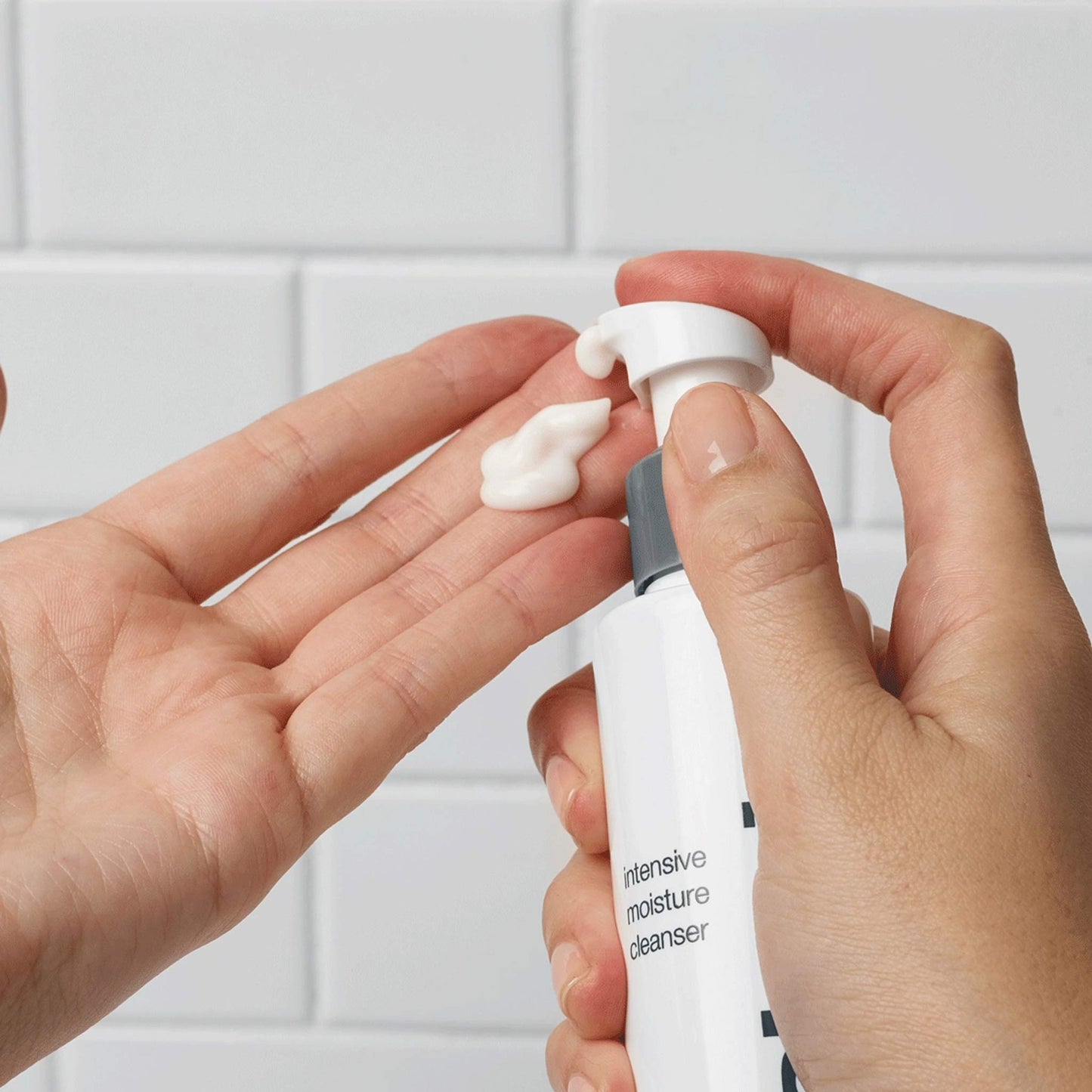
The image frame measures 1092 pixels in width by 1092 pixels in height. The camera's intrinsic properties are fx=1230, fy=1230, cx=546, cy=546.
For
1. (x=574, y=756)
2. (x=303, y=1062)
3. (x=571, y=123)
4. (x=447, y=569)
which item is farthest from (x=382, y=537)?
(x=303, y=1062)

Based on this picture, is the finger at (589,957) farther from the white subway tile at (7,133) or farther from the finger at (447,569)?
the white subway tile at (7,133)

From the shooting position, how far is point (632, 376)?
493mm

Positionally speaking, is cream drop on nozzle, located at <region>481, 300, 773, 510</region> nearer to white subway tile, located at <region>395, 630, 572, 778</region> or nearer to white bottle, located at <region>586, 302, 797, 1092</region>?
white bottle, located at <region>586, 302, 797, 1092</region>

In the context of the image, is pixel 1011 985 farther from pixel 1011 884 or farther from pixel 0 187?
pixel 0 187

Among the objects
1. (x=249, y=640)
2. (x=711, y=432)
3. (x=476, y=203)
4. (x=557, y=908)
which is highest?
(x=476, y=203)

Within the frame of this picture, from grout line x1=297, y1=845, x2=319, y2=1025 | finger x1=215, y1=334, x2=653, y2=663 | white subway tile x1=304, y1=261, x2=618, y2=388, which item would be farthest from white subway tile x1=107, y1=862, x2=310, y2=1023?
white subway tile x1=304, y1=261, x2=618, y2=388

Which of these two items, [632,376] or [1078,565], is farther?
[1078,565]

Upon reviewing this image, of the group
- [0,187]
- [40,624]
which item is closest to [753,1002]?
[40,624]

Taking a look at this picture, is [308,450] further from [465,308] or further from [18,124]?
[18,124]

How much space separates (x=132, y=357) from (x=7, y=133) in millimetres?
144

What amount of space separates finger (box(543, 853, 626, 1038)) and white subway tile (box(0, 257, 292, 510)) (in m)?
0.34

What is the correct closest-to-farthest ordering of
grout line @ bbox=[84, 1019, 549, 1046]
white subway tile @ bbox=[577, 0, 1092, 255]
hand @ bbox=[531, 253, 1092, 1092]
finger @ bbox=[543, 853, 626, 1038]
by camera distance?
hand @ bbox=[531, 253, 1092, 1092], finger @ bbox=[543, 853, 626, 1038], white subway tile @ bbox=[577, 0, 1092, 255], grout line @ bbox=[84, 1019, 549, 1046]

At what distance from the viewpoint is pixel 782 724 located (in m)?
0.39

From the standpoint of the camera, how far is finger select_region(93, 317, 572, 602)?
23.8 inches
